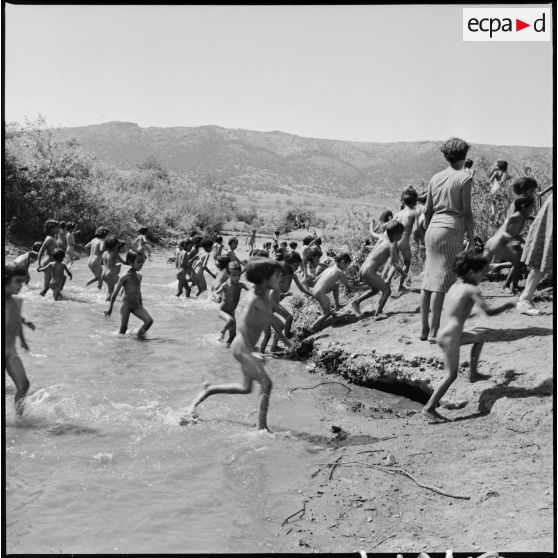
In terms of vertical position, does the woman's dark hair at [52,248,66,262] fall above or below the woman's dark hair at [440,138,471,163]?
below

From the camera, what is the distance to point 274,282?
5.60 metres

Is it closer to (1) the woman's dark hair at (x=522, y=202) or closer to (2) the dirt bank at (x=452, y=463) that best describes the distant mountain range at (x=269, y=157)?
(1) the woman's dark hair at (x=522, y=202)

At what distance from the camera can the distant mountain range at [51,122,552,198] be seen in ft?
226

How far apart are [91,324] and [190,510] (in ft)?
22.2

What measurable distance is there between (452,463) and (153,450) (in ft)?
8.30

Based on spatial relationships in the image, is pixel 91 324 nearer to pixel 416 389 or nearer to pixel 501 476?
pixel 416 389

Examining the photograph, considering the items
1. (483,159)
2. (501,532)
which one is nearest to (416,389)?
(501,532)

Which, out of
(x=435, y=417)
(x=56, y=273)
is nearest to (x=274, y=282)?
(x=435, y=417)

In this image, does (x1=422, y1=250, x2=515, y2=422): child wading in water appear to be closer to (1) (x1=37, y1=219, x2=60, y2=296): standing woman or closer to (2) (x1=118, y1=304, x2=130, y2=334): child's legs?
(2) (x1=118, y1=304, x2=130, y2=334): child's legs

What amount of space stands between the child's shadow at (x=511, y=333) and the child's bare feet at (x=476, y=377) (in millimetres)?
656

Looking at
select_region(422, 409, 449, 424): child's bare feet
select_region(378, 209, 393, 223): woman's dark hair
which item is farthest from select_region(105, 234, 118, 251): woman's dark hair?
select_region(422, 409, 449, 424): child's bare feet

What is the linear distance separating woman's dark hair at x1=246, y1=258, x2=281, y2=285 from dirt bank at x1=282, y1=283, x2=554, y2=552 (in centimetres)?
168

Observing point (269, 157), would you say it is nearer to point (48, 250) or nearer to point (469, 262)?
point (48, 250)

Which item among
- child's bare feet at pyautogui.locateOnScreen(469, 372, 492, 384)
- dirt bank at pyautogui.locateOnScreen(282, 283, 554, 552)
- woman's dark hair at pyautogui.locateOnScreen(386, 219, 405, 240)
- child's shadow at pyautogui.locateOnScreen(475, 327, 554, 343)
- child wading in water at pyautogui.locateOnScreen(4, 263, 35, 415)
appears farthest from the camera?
woman's dark hair at pyautogui.locateOnScreen(386, 219, 405, 240)
